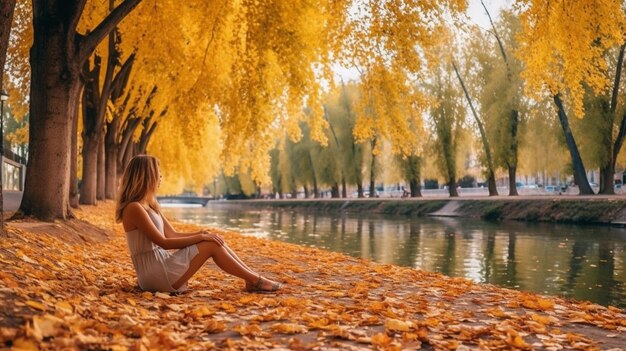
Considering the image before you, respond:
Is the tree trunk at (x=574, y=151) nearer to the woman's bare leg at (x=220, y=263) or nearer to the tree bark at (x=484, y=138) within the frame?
the tree bark at (x=484, y=138)

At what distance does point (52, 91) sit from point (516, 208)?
24474 mm

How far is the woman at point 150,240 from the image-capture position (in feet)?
18.7

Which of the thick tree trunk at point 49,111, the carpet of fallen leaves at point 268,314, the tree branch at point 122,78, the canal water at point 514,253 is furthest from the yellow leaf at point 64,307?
the tree branch at point 122,78

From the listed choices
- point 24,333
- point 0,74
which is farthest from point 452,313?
point 0,74

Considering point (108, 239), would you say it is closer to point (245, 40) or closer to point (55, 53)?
point (55, 53)

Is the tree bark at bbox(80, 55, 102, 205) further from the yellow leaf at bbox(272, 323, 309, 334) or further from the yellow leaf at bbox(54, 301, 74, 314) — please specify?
the yellow leaf at bbox(272, 323, 309, 334)

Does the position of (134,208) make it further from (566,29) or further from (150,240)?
(566,29)

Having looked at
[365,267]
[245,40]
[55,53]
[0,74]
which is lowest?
[365,267]

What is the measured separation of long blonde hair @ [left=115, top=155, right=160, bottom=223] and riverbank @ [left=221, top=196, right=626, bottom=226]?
837 inches

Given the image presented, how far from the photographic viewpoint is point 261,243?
13555 mm

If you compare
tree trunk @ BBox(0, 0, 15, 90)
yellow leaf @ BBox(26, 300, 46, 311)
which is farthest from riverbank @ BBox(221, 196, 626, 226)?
yellow leaf @ BBox(26, 300, 46, 311)

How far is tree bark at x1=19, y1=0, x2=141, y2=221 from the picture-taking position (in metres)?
9.50

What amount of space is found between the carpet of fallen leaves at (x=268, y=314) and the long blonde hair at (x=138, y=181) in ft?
2.79

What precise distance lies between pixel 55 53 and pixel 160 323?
21.4 feet
